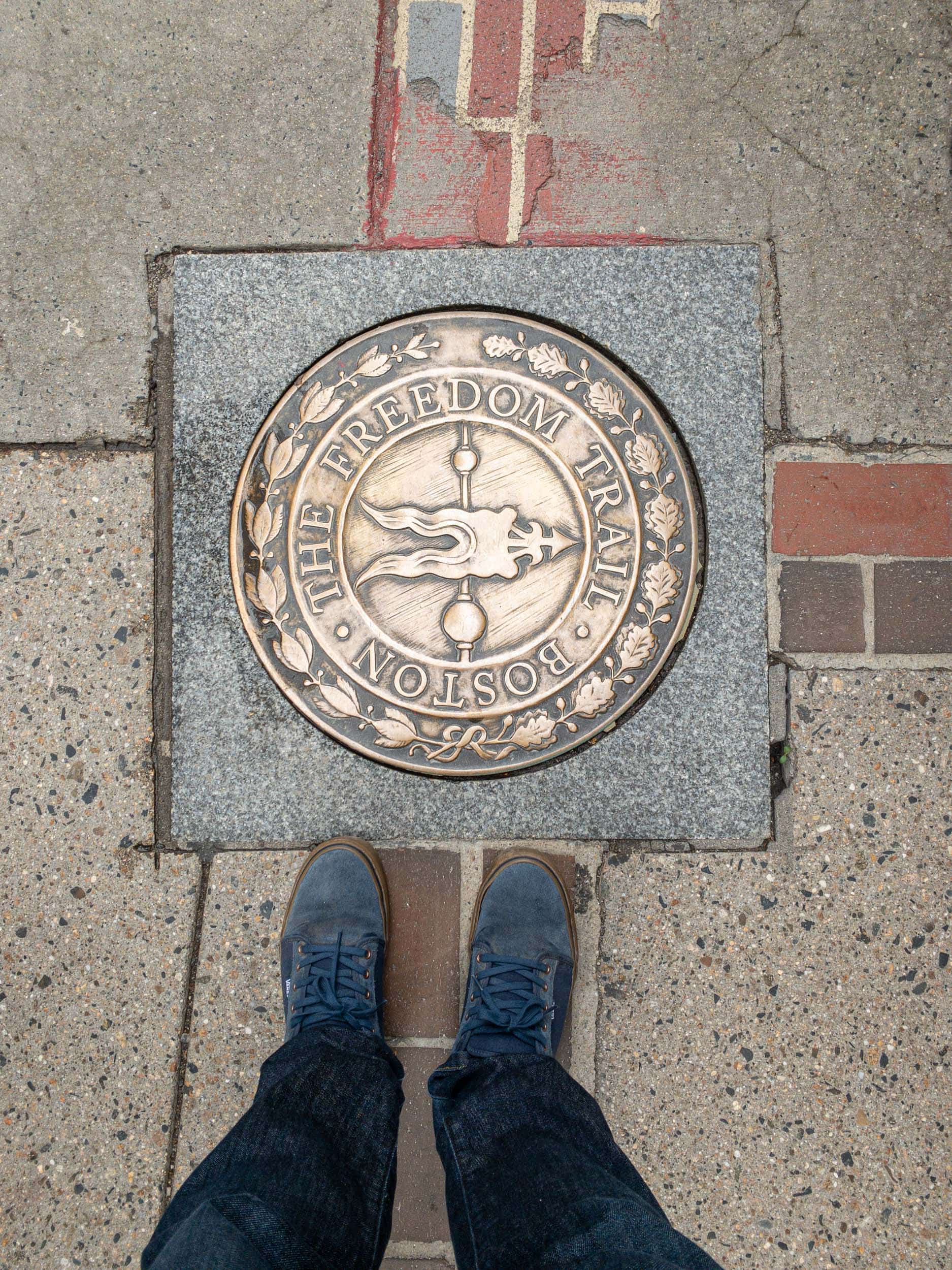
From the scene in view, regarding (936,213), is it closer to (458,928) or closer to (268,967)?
(458,928)

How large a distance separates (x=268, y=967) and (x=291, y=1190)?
595 mm

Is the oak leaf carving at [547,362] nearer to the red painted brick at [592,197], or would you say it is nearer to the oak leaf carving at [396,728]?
the red painted brick at [592,197]

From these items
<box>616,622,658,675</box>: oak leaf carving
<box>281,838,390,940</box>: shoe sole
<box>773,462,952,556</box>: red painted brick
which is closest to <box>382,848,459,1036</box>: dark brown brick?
<box>281,838,390,940</box>: shoe sole

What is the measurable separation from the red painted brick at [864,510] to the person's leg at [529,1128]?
3.48ft

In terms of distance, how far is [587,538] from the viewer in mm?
1892

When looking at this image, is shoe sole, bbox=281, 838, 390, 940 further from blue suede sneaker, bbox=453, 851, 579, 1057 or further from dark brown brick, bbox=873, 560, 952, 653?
dark brown brick, bbox=873, 560, 952, 653

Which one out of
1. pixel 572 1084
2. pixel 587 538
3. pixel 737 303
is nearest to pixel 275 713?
pixel 587 538

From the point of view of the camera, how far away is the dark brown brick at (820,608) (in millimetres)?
1932

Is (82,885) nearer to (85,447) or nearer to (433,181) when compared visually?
(85,447)

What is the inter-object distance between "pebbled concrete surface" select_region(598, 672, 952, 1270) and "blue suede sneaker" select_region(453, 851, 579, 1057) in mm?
121

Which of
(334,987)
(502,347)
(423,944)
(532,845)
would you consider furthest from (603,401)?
(334,987)

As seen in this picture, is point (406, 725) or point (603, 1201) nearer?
point (603, 1201)

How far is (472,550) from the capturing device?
187 centimetres

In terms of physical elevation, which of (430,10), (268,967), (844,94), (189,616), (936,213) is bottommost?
(268,967)
